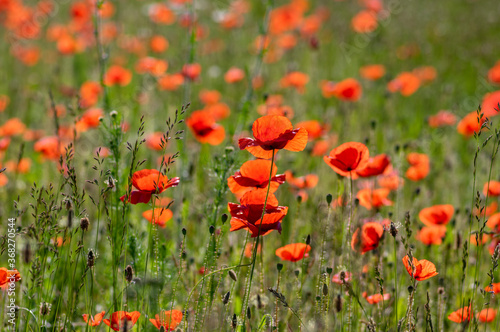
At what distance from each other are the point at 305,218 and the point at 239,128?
65 cm

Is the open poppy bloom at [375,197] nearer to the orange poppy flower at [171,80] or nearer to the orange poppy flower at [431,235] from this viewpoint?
the orange poppy flower at [431,235]

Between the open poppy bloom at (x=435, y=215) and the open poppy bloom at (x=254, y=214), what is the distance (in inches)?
38.4

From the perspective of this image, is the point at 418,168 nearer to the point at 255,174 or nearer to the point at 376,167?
the point at 376,167

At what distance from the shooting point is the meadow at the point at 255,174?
68.1 inches

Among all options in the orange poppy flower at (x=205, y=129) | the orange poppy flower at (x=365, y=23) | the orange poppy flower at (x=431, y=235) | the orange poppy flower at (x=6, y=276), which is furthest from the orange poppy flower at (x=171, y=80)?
the orange poppy flower at (x=6, y=276)

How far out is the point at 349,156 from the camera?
1.85 metres

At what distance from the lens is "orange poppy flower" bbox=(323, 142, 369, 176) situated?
1.85 m

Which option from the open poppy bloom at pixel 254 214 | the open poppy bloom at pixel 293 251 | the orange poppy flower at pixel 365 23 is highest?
the orange poppy flower at pixel 365 23

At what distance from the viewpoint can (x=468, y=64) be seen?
6074 mm

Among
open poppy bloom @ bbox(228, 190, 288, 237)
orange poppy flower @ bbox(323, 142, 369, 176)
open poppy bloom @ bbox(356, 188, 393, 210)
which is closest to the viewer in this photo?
open poppy bloom @ bbox(228, 190, 288, 237)

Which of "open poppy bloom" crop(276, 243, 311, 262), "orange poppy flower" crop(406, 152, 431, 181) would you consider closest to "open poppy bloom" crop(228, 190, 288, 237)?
"open poppy bloom" crop(276, 243, 311, 262)

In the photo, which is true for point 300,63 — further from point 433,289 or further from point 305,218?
point 433,289

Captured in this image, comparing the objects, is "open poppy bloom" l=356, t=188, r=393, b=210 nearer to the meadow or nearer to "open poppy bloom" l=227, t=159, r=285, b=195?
the meadow

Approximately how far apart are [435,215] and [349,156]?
2.42ft
